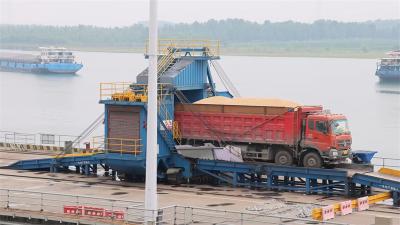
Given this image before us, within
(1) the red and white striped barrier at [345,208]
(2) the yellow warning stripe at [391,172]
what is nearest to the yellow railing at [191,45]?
(2) the yellow warning stripe at [391,172]

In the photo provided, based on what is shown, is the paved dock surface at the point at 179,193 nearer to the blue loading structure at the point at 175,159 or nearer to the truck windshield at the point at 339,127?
the blue loading structure at the point at 175,159

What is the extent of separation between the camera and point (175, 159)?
40.4m

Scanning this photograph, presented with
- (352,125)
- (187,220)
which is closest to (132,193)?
(187,220)

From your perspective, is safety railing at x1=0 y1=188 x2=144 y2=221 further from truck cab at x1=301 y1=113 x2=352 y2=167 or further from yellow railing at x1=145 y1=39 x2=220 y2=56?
yellow railing at x1=145 y1=39 x2=220 y2=56

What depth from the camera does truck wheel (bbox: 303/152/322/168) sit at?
126ft

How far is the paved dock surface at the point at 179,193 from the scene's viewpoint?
33438 millimetres

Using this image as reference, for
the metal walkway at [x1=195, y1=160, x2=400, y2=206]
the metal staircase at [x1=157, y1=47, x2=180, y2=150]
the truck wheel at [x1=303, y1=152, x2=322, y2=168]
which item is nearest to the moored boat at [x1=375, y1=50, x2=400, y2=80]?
the metal staircase at [x1=157, y1=47, x2=180, y2=150]

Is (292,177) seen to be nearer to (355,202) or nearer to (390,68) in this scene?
(355,202)

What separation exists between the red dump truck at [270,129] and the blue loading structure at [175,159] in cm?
85

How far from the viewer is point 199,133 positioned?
1618 inches

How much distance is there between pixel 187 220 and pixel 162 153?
35.6 ft

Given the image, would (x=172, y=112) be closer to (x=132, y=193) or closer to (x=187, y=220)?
(x=132, y=193)

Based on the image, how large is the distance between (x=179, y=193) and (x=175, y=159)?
3373 millimetres

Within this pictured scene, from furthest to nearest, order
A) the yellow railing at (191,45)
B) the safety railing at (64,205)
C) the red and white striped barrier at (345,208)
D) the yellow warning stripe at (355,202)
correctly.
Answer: the yellow railing at (191,45), the red and white striped barrier at (345,208), the yellow warning stripe at (355,202), the safety railing at (64,205)
